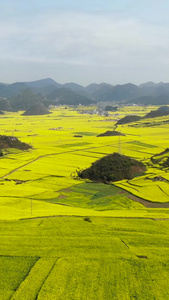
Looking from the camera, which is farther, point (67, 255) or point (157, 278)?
point (67, 255)

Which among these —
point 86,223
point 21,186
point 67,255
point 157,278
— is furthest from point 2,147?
point 157,278

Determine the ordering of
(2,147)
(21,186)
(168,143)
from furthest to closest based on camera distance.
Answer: (168,143), (2,147), (21,186)

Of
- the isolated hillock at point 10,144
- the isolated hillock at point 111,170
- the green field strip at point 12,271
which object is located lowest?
the green field strip at point 12,271

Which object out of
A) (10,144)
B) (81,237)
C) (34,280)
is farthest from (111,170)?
(10,144)

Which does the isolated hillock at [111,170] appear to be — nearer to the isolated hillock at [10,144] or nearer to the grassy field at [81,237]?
the grassy field at [81,237]

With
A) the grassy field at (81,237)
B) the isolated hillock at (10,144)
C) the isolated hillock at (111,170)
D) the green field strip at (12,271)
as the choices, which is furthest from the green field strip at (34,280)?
the isolated hillock at (10,144)

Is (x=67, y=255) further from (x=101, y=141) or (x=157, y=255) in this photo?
(x=101, y=141)
